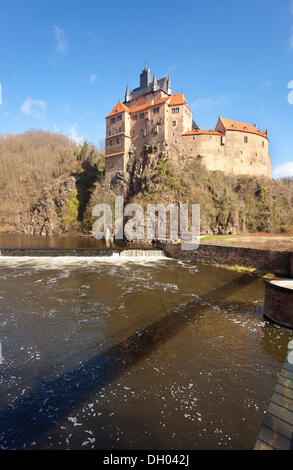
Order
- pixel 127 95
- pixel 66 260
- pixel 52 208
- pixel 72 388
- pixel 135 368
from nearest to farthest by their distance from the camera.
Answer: pixel 72 388, pixel 135 368, pixel 66 260, pixel 127 95, pixel 52 208

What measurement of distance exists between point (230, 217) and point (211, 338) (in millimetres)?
30201

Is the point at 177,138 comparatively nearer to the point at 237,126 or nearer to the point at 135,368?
the point at 237,126

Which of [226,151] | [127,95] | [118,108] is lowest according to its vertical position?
[226,151]

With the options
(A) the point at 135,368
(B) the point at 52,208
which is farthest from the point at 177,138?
(A) the point at 135,368

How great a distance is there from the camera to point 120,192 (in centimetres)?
4753

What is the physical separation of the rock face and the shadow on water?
50041 mm

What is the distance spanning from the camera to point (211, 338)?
29.9 feet

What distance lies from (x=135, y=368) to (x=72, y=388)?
6.24 ft

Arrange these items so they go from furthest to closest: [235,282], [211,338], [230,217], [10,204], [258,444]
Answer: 1. [10,204]
2. [230,217]
3. [235,282]
4. [211,338]
5. [258,444]

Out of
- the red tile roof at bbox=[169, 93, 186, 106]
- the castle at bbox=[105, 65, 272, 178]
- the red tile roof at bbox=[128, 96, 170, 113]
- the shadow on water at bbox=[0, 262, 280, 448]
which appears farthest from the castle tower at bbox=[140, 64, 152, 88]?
the shadow on water at bbox=[0, 262, 280, 448]

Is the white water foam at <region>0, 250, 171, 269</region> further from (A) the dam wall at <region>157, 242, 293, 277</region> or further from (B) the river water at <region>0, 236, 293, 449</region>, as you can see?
(B) the river water at <region>0, 236, 293, 449</region>

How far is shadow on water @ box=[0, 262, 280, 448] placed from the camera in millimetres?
5141

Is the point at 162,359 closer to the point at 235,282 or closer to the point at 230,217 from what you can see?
the point at 235,282
